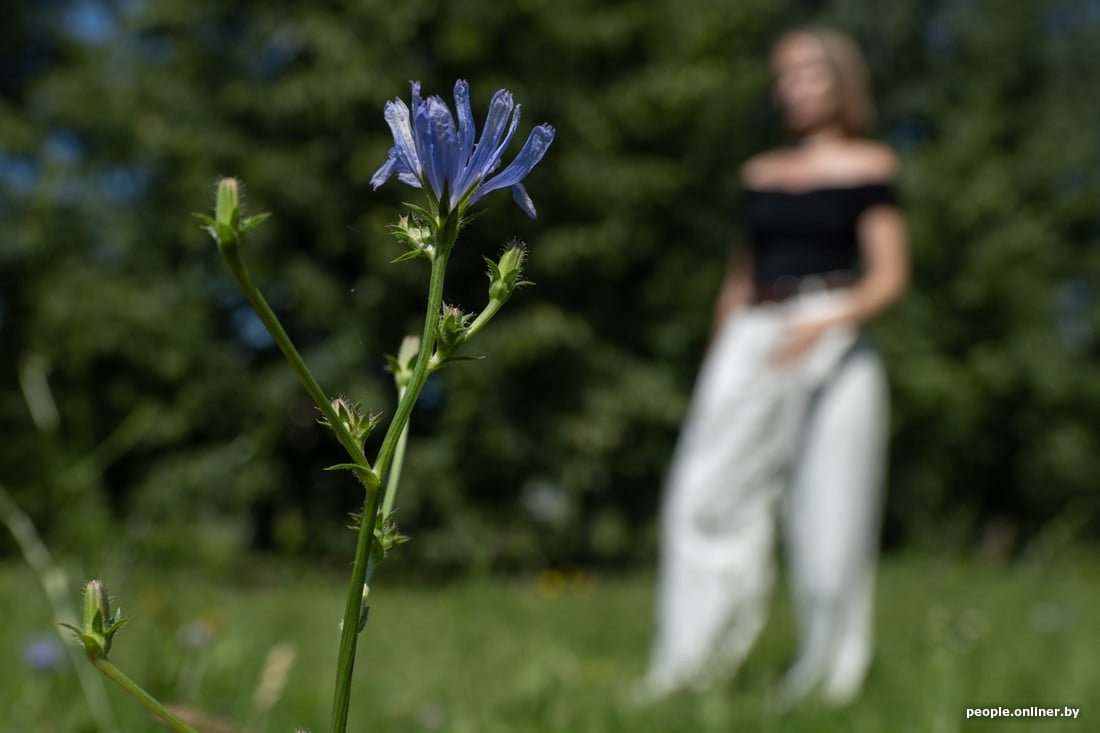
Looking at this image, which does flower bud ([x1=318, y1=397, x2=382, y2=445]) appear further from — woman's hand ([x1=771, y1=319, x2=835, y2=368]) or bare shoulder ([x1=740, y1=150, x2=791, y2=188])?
bare shoulder ([x1=740, y1=150, x2=791, y2=188])

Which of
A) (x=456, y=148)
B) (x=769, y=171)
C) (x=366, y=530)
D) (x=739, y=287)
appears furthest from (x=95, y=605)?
(x=739, y=287)

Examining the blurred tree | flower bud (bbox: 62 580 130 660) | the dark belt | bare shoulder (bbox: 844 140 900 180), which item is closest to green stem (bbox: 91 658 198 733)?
flower bud (bbox: 62 580 130 660)

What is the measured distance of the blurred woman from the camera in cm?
306

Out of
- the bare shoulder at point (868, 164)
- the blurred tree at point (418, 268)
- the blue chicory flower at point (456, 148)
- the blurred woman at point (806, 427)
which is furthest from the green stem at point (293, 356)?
the blurred tree at point (418, 268)

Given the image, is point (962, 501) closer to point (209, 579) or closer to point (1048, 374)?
point (1048, 374)

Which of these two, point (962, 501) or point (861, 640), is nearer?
point (861, 640)

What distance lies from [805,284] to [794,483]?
618 millimetres

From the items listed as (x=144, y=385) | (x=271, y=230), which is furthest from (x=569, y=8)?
(x=144, y=385)

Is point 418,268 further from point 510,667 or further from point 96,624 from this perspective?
point 96,624

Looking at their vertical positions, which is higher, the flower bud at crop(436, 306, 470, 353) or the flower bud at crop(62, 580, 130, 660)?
the flower bud at crop(436, 306, 470, 353)

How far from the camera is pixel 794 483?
3.22 m

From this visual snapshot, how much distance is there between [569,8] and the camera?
31.8 feet

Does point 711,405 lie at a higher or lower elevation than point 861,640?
higher

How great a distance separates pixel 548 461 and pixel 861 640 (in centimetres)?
638
